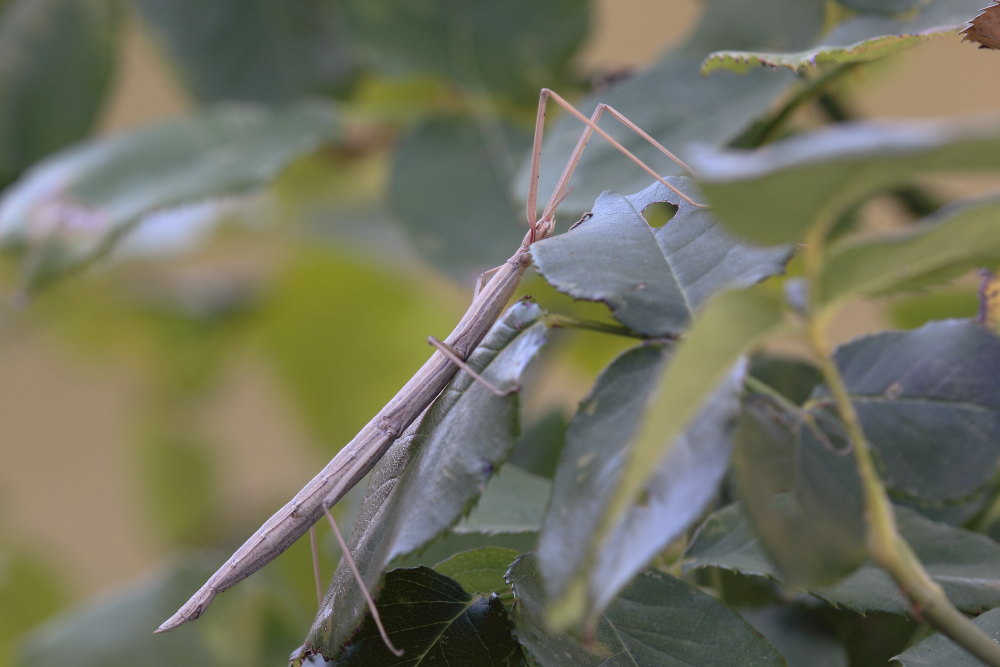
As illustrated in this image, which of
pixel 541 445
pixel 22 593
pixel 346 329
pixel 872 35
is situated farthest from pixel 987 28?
pixel 22 593

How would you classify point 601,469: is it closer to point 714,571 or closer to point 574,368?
point 714,571

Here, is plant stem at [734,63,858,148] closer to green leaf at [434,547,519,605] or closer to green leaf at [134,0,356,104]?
green leaf at [434,547,519,605]

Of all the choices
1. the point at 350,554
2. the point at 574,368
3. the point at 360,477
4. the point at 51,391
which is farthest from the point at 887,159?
the point at 51,391

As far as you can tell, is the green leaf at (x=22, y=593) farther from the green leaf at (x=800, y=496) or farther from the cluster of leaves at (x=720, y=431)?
the green leaf at (x=800, y=496)

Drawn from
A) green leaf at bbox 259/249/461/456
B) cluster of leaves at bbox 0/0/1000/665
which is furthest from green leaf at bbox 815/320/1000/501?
green leaf at bbox 259/249/461/456

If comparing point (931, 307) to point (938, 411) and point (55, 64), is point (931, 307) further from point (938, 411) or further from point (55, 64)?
point (55, 64)

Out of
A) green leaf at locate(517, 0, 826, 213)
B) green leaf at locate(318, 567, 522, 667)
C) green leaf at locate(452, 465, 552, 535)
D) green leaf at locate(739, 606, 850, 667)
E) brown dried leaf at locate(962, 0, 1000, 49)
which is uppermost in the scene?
green leaf at locate(517, 0, 826, 213)
